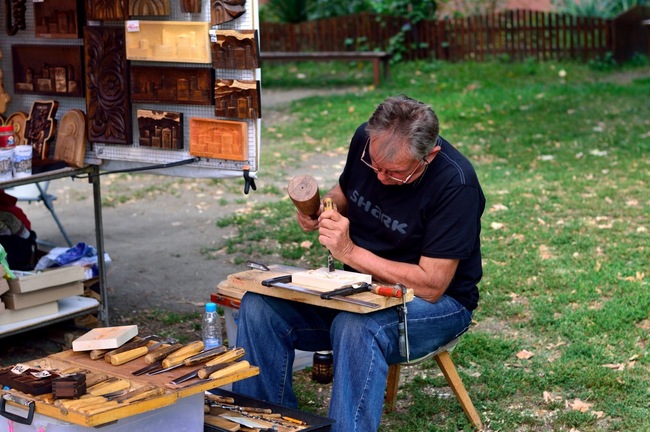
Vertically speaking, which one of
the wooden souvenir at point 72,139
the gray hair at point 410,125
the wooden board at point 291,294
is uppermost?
the gray hair at point 410,125

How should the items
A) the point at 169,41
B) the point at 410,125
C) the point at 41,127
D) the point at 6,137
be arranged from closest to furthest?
the point at 410,125 < the point at 169,41 < the point at 6,137 < the point at 41,127

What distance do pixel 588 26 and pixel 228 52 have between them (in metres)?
11.4

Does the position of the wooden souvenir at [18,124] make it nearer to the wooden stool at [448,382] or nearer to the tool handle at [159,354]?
the tool handle at [159,354]

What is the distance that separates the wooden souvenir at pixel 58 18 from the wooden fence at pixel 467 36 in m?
10.9

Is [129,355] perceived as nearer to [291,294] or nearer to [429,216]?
[291,294]

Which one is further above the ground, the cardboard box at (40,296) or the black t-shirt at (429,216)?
the black t-shirt at (429,216)

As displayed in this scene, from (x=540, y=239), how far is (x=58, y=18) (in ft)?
11.6

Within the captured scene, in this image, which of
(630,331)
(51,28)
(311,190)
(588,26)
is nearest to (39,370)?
(311,190)

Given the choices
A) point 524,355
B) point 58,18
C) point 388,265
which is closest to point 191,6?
point 58,18

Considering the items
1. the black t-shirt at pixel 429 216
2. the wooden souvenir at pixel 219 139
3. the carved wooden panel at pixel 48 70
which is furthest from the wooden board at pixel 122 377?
the carved wooden panel at pixel 48 70

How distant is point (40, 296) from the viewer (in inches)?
196

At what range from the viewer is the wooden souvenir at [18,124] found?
204 inches

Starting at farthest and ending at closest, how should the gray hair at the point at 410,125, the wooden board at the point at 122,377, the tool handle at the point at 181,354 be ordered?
the gray hair at the point at 410,125, the tool handle at the point at 181,354, the wooden board at the point at 122,377

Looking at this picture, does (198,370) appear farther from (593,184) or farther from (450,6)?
(450,6)
